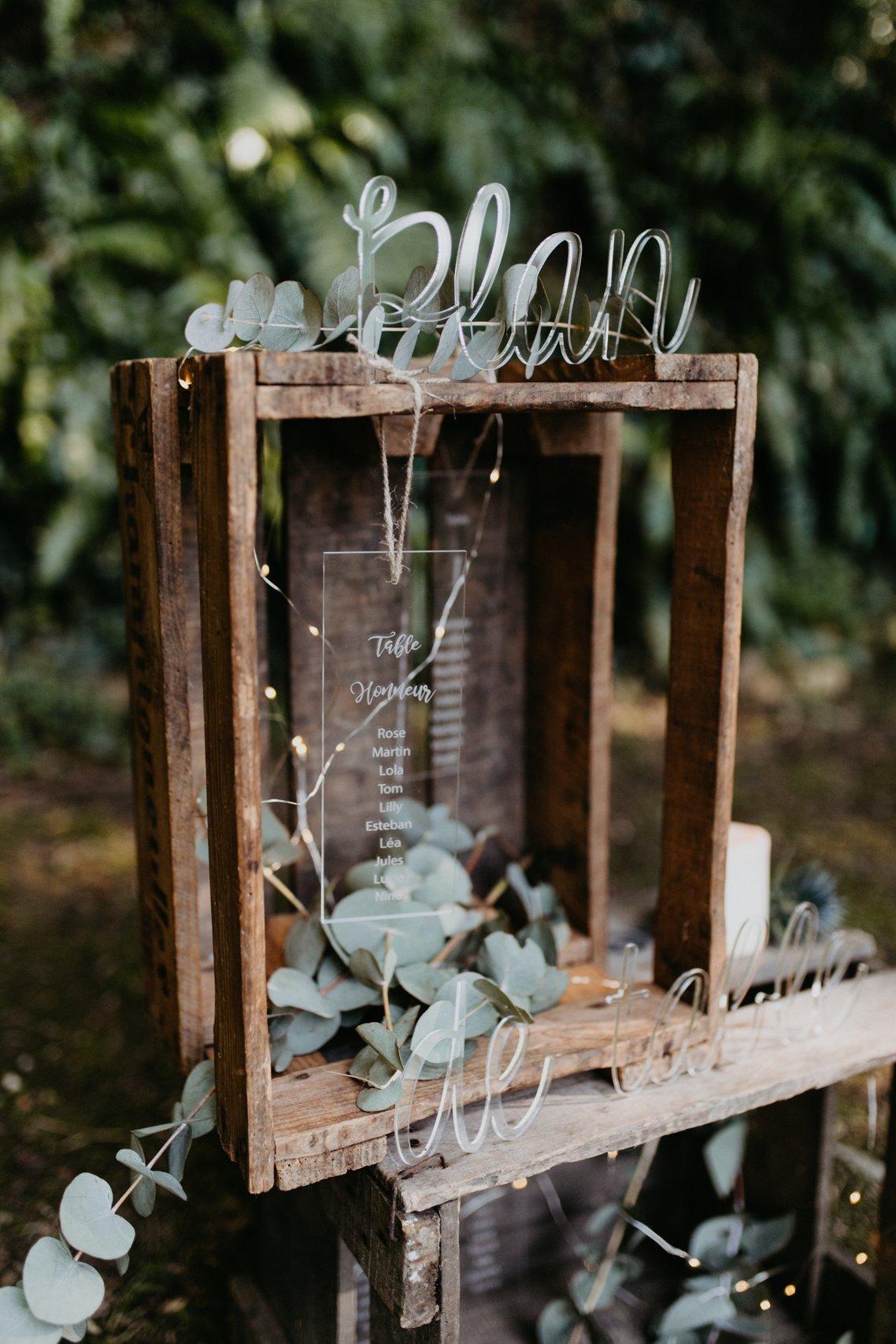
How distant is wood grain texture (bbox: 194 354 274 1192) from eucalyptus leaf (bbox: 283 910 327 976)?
19 cm

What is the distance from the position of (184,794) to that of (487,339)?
53 centimetres

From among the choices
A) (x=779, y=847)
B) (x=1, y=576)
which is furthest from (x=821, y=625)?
(x=1, y=576)

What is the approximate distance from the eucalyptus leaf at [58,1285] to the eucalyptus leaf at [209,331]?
79 centimetres

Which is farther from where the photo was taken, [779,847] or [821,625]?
[821,625]

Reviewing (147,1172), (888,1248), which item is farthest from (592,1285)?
(147,1172)

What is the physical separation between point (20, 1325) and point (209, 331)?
879 mm

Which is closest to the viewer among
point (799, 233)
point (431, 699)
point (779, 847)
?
point (431, 699)

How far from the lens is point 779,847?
2.96 meters

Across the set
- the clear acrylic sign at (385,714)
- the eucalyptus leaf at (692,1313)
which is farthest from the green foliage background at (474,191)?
the eucalyptus leaf at (692,1313)

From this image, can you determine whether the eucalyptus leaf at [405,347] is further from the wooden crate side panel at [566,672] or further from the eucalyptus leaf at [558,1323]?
the eucalyptus leaf at [558,1323]

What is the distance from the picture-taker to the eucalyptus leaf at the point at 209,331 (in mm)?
981

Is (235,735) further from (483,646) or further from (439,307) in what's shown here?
(483,646)

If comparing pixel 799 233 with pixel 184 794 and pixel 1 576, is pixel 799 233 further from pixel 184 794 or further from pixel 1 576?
pixel 184 794

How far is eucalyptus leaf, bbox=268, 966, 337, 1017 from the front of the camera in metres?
1.07
